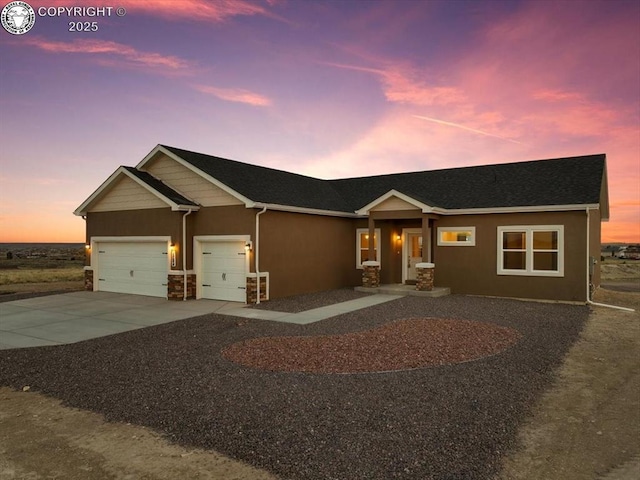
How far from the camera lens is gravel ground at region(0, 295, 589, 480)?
12.9 ft

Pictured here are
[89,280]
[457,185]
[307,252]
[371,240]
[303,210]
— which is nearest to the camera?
[303,210]

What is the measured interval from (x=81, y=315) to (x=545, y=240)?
50.0ft

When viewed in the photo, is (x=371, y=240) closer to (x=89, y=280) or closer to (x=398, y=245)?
(x=398, y=245)

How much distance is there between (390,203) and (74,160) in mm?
17167


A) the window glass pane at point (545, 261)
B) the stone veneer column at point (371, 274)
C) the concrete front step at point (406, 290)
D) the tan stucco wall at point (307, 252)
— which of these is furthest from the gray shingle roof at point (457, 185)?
the concrete front step at point (406, 290)

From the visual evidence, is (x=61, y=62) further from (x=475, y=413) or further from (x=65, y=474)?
(x=475, y=413)

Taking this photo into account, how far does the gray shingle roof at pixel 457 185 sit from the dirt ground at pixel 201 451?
943 cm

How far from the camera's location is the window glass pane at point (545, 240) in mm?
14492

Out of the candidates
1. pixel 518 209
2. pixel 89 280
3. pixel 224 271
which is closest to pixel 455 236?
pixel 518 209

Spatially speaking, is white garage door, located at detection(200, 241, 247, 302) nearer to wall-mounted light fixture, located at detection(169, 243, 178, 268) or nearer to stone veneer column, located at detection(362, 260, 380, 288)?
wall-mounted light fixture, located at detection(169, 243, 178, 268)

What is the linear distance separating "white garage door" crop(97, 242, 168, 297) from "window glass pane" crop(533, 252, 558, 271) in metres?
13.4

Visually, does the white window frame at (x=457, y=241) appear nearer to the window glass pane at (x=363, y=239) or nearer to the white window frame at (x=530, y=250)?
the white window frame at (x=530, y=250)

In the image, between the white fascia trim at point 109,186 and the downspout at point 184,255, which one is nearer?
the white fascia trim at point 109,186

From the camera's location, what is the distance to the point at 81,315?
11.6m
